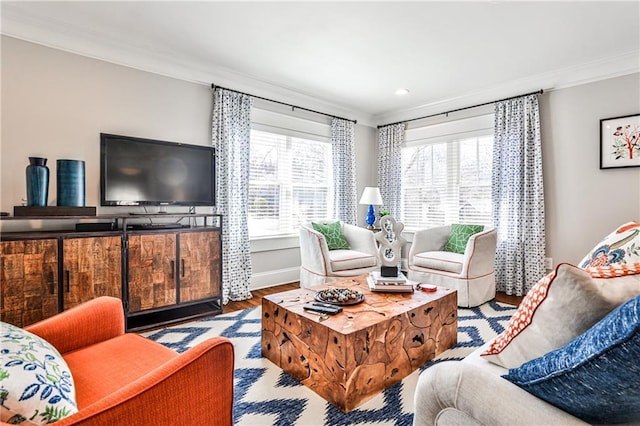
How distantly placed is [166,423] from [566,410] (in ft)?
3.29

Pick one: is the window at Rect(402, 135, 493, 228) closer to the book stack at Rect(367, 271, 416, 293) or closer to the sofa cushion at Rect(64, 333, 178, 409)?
the book stack at Rect(367, 271, 416, 293)

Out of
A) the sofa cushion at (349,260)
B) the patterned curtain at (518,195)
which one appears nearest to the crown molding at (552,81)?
the patterned curtain at (518,195)

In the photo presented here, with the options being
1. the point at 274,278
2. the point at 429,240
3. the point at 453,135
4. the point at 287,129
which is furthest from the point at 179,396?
the point at 453,135

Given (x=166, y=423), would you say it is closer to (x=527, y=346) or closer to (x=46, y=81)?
(x=527, y=346)

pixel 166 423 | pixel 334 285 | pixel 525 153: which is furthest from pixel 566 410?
pixel 525 153

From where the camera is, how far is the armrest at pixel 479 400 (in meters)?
0.77

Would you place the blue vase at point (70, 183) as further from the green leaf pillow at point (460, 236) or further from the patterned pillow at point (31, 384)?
the green leaf pillow at point (460, 236)

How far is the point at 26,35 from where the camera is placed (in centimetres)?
258

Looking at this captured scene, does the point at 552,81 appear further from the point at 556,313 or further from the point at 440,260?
the point at 556,313

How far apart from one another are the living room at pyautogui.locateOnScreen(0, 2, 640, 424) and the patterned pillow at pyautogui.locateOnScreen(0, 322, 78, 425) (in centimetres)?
226

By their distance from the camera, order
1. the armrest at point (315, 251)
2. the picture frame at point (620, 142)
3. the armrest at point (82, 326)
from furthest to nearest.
A: 1. the armrest at point (315, 251)
2. the picture frame at point (620, 142)
3. the armrest at point (82, 326)

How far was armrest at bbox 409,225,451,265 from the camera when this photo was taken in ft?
12.7

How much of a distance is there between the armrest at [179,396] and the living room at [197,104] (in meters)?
2.46

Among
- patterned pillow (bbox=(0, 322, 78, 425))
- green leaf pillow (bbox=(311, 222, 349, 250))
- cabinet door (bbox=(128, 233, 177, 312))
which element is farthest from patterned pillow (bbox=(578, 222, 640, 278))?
cabinet door (bbox=(128, 233, 177, 312))
